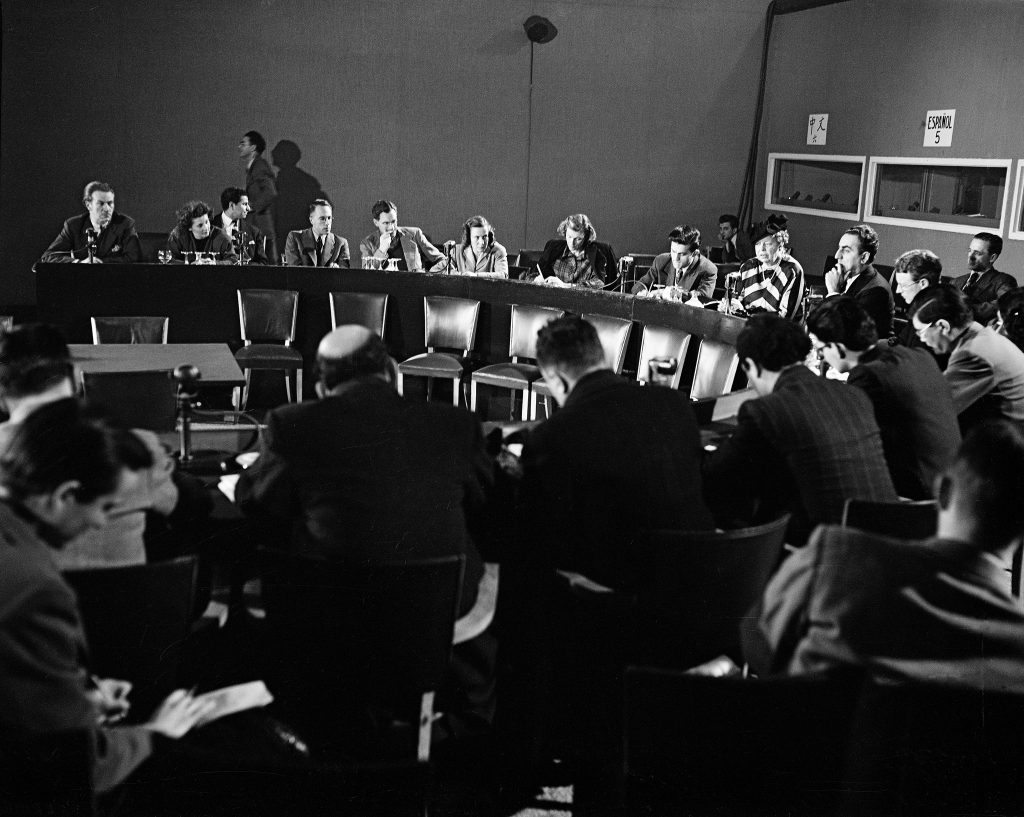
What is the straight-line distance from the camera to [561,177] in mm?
10438

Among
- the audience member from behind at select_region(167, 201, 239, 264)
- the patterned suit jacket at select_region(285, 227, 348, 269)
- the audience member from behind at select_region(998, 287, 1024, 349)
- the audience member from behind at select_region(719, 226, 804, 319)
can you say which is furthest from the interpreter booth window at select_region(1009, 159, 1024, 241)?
the audience member from behind at select_region(167, 201, 239, 264)

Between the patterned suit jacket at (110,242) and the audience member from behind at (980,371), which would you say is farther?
the patterned suit jacket at (110,242)

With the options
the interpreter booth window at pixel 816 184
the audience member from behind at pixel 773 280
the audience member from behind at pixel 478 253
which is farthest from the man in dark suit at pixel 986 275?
the interpreter booth window at pixel 816 184

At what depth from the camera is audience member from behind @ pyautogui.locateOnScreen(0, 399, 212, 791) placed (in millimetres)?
1551

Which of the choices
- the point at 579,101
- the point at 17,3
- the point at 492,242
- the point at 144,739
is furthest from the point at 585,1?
the point at 144,739

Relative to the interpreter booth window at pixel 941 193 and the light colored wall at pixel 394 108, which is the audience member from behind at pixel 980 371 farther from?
the light colored wall at pixel 394 108

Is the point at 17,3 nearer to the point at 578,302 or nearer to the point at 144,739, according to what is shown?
the point at 578,302

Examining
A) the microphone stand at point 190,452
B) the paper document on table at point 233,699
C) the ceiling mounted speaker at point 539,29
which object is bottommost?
the paper document on table at point 233,699

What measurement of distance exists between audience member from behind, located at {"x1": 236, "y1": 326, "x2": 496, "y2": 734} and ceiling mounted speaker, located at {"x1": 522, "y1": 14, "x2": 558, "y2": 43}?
8111 mm

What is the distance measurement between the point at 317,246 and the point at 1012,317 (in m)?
4.26

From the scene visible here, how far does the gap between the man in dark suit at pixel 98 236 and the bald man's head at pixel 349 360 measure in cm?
450

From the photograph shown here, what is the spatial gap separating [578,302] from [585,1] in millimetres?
5202

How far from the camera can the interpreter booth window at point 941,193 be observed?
8133mm

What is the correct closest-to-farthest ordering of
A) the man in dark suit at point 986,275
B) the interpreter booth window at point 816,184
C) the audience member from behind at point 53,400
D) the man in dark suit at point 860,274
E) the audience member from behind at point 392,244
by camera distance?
the audience member from behind at point 53,400
the man in dark suit at point 860,274
the man in dark suit at point 986,275
the audience member from behind at point 392,244
the interpreter booth window at point 816,184
